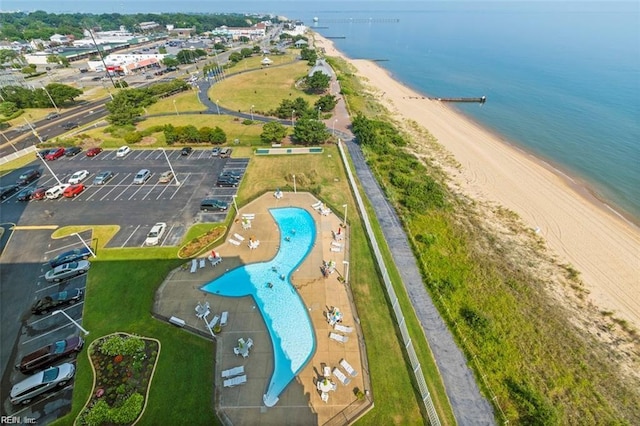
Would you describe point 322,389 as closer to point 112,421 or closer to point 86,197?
point 112,421

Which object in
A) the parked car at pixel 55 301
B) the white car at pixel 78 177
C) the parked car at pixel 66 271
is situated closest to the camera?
the parked car at pixel 55 301

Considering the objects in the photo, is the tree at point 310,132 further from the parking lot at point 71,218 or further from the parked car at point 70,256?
the parked car at point 70,256

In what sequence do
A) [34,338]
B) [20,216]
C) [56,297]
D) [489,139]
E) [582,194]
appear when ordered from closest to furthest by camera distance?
[34,338] → [56,297] → [20,216] → [582,194] → [489,139]

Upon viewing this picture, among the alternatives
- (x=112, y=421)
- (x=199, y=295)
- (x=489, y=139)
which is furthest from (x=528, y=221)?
(x=112, y=421)

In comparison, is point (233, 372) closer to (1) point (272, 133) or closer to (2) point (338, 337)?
(2) point (338, 337)

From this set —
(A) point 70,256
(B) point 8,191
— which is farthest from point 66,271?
(B) point 8,191

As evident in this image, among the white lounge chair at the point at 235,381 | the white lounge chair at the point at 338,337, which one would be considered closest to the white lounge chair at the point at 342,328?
the white lounge chair at the point at 338,337
